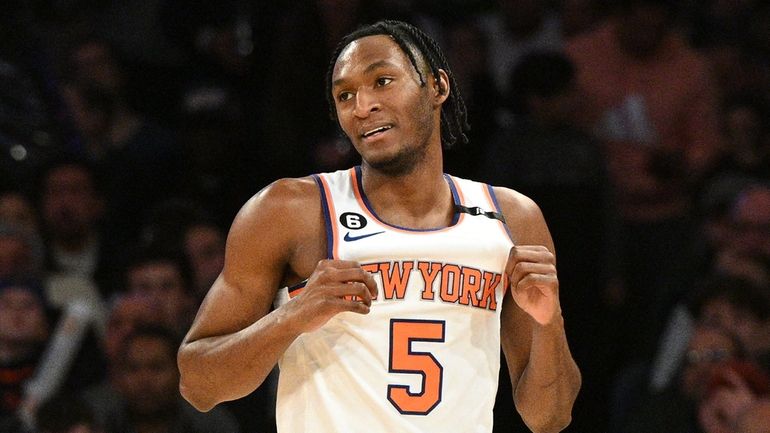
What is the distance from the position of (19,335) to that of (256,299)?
325cm

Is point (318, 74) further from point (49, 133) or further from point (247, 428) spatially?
point (247, 428)

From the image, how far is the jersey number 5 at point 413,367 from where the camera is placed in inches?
128

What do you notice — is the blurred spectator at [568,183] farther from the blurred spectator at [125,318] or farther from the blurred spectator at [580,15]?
the blurred spectator at [125,318]

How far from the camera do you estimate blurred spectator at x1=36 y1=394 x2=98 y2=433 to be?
225 inches

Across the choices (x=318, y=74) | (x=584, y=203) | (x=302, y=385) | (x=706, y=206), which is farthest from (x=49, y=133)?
(x=302, y=385)

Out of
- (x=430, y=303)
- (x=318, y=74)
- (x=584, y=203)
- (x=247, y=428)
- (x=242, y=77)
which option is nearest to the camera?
(x=430, y=303)

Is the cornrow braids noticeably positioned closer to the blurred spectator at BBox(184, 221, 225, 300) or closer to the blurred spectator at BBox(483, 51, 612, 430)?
the blurred spectator at BBox(483, 51, 612, 430)

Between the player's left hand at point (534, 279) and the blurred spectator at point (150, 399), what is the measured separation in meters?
2.94

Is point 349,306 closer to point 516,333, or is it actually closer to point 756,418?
point 516,333

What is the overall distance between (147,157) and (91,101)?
0.51m

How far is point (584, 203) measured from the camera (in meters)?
6.61

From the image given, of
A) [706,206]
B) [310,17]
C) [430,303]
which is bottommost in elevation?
[706,206]

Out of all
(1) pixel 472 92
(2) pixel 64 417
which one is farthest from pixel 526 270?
(1) pixel 472 92

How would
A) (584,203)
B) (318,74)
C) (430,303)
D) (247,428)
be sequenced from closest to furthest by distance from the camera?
(430,303)
(247,428)
(584,203)
(318,74)
